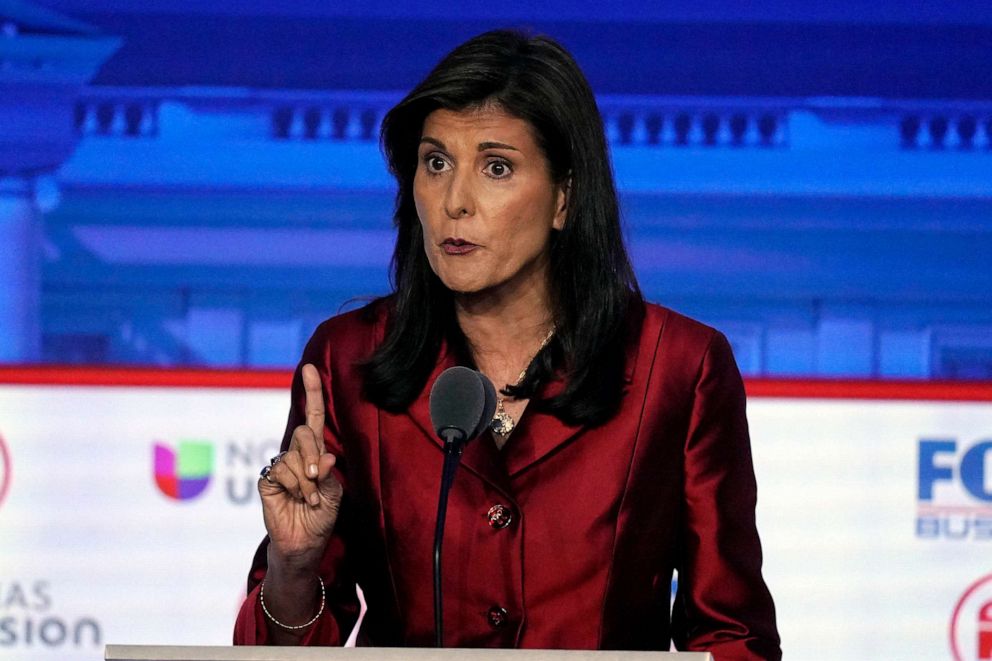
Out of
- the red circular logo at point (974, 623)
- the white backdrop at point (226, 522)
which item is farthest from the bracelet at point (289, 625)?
the red circular logo at point (974, 623)

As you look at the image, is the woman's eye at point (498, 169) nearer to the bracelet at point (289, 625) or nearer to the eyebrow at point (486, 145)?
the eyebrow at point (486, 145)

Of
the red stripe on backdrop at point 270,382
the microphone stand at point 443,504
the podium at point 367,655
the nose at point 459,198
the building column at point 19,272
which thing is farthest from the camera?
the building column at point 19,272

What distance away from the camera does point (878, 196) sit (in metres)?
2.86

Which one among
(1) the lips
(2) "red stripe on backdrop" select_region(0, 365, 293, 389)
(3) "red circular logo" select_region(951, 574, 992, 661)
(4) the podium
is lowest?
(3) "red circular logo" select_region(951, 574, 992, 661)

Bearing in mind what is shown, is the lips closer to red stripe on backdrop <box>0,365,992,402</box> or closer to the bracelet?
the bracelet

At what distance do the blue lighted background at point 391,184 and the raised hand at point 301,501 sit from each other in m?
1.32

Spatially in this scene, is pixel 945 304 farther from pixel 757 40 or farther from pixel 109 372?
pixel 109 372

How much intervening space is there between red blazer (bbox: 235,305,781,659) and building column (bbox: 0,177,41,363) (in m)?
1.23

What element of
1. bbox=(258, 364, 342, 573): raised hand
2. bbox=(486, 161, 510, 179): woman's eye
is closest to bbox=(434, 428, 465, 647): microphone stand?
bbox=(258, 364, 342, 573): raised hand

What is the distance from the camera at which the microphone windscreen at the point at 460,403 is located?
53.4 inches

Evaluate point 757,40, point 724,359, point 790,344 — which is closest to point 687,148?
point 757,40

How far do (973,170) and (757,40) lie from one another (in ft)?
1.70

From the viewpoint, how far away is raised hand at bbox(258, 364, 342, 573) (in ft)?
4.87

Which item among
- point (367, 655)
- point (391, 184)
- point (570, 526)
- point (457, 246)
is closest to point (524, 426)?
point (570, 526)
